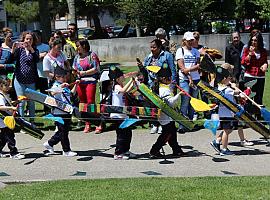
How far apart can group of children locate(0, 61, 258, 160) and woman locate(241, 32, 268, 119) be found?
1723 mm

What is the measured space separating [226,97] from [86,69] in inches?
112

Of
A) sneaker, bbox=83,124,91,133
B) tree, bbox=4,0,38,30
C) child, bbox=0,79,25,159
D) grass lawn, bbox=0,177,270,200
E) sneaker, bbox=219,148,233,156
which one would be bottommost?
sneaker, bbox=83,124,91,133

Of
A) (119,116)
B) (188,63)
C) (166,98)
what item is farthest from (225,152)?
(188,63)

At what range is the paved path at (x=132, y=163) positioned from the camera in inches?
296

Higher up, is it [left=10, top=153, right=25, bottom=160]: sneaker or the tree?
the tree

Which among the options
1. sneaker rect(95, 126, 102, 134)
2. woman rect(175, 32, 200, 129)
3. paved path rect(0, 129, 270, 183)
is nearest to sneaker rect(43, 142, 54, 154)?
paved path rect(0, 129, 270, 183)

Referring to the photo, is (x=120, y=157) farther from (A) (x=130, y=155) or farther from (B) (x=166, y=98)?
(B) (x=166, y=98)

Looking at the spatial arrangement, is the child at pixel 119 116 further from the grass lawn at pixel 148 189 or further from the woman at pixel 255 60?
the woman at pixel 255 60

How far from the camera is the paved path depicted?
24.6 feet

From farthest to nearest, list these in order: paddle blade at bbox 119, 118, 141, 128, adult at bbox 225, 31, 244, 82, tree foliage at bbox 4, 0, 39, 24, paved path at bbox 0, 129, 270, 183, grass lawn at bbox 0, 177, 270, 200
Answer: tree foliage at bbox 4, 0, 39, 24
adult at bbox 225, 31, 244, 82
paddle blade at bbox 119, 118, 141, 128
paved path at bbox 0, 129, 270, 183
grass lawn at bbox 0, 177, 270, 200

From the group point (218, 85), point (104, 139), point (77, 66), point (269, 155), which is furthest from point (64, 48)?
point (269, 155)

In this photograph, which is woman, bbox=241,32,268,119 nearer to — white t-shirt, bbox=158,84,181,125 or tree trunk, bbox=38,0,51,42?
white t-shirt, bbox=158,84,181,125

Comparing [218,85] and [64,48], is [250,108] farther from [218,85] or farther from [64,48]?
[64,48]

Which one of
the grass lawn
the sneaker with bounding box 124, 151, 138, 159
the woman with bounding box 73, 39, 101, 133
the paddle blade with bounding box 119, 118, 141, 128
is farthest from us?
the woman with bounding box 73, 39, 101, 133
